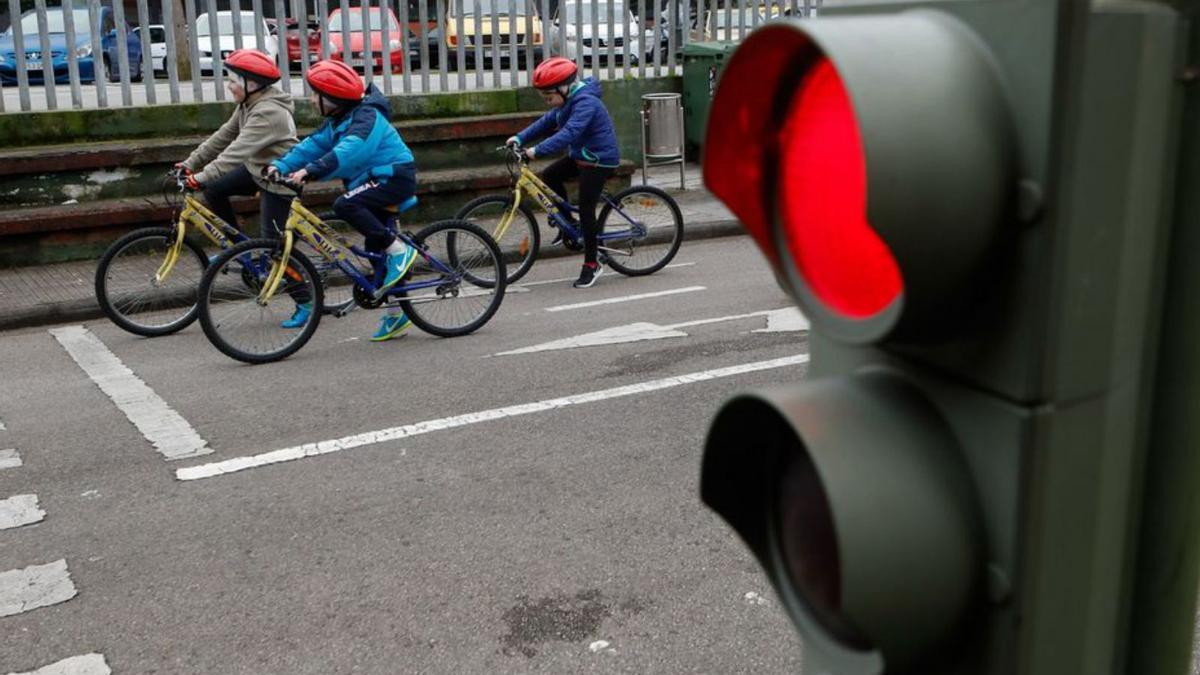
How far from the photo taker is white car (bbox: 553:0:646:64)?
14680 millimetres

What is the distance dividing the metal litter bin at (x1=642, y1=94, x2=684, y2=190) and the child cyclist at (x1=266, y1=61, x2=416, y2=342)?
6.16 metres

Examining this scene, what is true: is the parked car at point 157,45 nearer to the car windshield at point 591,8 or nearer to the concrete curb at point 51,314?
the concrete curb at point 51,314

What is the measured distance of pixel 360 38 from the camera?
44.1ft

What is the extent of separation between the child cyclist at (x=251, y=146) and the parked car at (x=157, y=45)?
3.49m

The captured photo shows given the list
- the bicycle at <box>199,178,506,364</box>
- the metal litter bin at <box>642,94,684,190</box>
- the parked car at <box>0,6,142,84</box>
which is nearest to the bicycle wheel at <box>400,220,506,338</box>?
the bicycle at <box>199,178,506,364</box>

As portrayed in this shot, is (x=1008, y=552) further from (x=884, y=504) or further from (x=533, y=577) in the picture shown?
(x=533, y=577)

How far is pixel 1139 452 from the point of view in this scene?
1056 mm

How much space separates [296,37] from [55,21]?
7.43ft

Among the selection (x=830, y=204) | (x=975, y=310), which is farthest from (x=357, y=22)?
(x=975, y=310)

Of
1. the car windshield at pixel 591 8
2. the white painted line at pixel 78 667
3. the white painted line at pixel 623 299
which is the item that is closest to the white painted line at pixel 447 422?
the white painted line at pixel 78 667

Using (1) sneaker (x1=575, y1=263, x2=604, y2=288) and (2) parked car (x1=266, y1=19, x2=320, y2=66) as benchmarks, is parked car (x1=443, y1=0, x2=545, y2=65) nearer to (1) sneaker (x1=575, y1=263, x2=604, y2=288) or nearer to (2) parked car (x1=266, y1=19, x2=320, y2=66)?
(2) parked car (x1=266, y1=19, x2=320, y2=66)

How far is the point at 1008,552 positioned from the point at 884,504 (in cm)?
11

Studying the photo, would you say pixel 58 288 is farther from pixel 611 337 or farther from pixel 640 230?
pixel 611 337

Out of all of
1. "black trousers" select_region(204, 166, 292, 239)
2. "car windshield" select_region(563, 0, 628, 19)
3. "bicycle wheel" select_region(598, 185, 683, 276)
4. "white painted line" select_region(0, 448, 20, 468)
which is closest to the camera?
"white painted line" select_region(0, 448, 20, 468)
